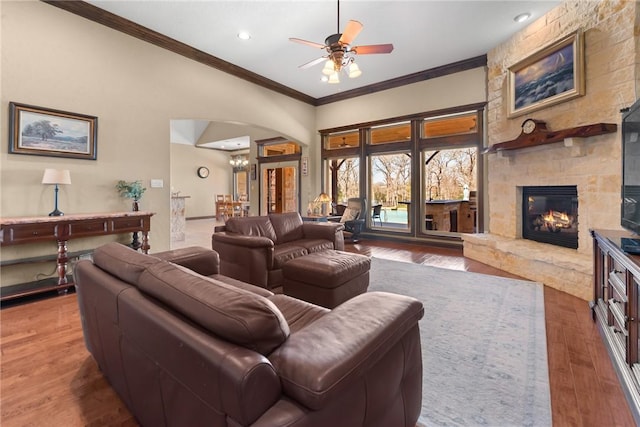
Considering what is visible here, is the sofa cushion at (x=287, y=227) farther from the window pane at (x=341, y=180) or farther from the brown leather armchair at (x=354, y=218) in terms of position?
the window pane at (x=341, y=180)

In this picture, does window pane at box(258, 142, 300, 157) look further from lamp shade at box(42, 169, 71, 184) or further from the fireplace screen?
the fireplace screen

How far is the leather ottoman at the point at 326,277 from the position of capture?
262cm

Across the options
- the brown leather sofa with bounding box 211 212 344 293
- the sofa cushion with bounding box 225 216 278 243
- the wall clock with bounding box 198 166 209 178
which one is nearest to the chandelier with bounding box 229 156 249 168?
the wall clock with bounding box 198 166 209 178

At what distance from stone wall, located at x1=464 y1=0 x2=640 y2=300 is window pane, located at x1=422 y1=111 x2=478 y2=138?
2.91 feet

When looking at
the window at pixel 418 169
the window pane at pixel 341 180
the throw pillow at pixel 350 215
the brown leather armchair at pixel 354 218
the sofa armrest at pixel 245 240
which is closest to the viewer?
the sofa armrest at pixel 245 240

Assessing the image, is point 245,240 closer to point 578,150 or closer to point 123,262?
point 123,262

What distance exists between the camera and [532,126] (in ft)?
12.9

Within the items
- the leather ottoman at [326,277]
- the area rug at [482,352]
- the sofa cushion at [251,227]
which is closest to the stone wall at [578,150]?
the area rug at [482,352]

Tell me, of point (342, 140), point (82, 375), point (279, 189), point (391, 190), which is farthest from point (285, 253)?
point (279, 189)

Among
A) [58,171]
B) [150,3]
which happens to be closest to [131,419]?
[58,171]

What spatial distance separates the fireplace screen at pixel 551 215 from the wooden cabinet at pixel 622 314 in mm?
1641

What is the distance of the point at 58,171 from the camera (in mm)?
3238

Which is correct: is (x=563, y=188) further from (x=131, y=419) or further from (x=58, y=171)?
(x=58, y=171)

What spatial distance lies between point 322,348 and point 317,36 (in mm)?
4553
